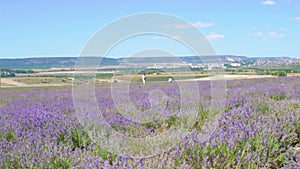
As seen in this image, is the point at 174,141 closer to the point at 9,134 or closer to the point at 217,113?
the point at 217,113

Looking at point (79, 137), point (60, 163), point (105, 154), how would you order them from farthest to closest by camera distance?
point (79, 137)
point (105, 154)
point (60, 163)

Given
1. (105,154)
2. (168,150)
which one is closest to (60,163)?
(105,154)

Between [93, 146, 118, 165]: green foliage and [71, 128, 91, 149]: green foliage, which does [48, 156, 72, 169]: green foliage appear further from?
[71, 128, 91, 149]: green foliage

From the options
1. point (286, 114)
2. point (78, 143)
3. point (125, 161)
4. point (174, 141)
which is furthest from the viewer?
point (286, 114)

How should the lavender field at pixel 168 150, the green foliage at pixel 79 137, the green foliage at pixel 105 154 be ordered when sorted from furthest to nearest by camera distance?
the green foliage at pixel 79 137
the green foliage at pixel 105 154
the lavender field at pixel 168 150

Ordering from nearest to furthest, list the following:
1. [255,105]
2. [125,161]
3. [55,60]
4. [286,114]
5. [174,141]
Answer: [125,161] < [174,141] < [286,114] < [255,105] < [55,60]

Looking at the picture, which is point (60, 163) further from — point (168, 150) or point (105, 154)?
point (168, 150)

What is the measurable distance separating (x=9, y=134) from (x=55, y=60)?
78.8 meters

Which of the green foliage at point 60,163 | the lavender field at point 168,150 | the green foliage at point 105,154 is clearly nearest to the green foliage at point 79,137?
the lavender field at point 168,150

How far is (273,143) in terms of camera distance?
3.42 meters

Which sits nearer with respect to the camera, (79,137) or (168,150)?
(168,150)

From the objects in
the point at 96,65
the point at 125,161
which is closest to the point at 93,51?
the point at 96,65

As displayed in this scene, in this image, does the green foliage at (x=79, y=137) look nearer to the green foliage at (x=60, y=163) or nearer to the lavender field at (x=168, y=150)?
the lavender field at (x=168, y=150)

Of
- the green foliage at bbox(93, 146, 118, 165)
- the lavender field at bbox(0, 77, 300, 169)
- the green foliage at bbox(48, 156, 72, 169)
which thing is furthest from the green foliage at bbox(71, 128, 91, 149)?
the green foliage at bbox(48, 156, 72, 169)
